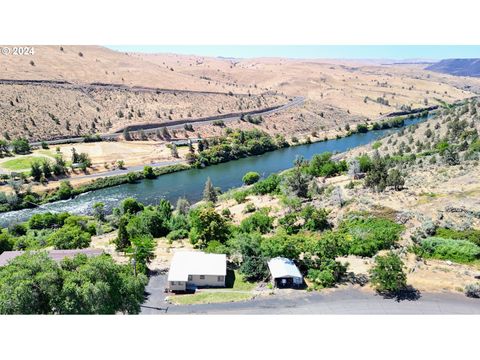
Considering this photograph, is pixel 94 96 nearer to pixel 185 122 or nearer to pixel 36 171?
pixel 185 122

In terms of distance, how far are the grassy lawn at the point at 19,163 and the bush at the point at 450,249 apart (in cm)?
4265

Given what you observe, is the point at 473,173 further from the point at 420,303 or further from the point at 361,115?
the point at 361,115

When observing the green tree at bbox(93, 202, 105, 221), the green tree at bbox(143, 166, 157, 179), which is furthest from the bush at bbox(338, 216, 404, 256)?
the green tree at bbox(143, 166, 157, 179)

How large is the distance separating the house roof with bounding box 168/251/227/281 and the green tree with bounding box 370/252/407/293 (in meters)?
6.94

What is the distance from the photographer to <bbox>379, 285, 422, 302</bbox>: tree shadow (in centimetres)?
1694

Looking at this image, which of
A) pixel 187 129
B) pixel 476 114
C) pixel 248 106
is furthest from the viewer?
pixel 248 106

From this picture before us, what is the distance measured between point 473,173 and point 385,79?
110 m

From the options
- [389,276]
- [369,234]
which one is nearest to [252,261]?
[389,276]

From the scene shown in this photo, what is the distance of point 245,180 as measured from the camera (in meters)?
45.8

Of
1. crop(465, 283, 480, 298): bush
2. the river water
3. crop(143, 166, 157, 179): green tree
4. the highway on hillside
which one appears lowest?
the river water

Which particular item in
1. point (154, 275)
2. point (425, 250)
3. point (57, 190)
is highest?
point (425, 250)

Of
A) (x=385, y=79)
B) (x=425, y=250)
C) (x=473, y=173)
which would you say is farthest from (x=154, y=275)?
(x=385, y=79)

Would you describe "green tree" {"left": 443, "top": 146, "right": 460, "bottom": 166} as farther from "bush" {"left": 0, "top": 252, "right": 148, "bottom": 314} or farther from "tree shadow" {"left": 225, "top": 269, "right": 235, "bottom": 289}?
"bush" {"left": 0, "top": 252, "right": 148, "bottom": 314}

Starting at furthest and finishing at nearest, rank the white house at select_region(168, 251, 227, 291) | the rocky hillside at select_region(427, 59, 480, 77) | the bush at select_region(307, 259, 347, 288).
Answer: the rocky hillside at select_region(427, 59, 480, 77) < the white house at select_region(168, 251, 227, 291) < the bush at select_region(307, 259, 347, 288)
